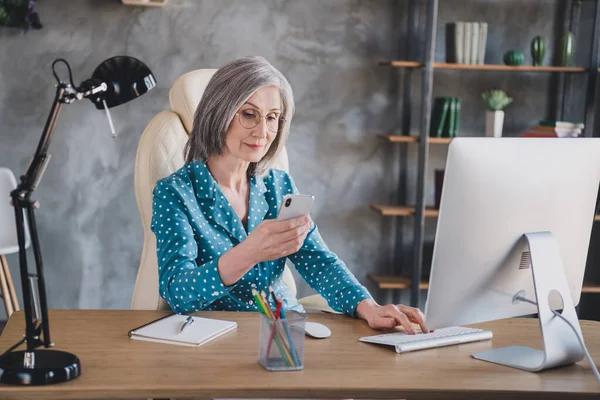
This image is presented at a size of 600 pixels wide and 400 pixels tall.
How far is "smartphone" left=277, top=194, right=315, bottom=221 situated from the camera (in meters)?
1.52

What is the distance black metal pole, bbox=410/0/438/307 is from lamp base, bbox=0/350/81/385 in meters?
2.63

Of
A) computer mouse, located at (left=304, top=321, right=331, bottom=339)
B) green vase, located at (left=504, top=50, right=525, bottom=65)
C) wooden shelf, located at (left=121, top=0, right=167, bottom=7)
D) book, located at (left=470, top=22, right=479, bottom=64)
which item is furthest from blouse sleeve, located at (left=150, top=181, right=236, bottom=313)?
green vase, located at (left=504, top=50, right=525, bottom=65)

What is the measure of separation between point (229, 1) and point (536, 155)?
2.68 m

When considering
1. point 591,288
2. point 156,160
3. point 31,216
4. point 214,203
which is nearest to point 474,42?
point 591,288

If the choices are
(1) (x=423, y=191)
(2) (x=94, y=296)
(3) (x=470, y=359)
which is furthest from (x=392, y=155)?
(3) (x=470, y=359)

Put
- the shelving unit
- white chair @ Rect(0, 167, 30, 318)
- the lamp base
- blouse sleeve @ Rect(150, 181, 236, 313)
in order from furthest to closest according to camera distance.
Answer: the shelving unit < white chair @ Rect(0, 167, 30, 318) < blouse sleeve @ Rect(150, 181, 236, 313) < the lamp base

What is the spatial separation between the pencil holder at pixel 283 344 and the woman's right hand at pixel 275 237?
224 millimetres

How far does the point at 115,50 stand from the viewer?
3795 millimetres

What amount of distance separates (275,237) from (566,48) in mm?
2793

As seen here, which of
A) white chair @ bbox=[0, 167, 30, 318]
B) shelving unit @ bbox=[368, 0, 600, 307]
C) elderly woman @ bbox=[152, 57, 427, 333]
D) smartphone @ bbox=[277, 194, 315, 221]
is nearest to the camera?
smartphone @ bbox=[277, 194, 315, 221]

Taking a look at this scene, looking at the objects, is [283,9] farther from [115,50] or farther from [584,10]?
[584,10]

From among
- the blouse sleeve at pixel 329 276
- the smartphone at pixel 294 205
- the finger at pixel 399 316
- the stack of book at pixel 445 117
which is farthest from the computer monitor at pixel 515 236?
the stack of book at pixel 445 117

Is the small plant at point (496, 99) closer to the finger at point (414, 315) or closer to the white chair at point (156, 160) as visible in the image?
the white chair at point (156, 160)

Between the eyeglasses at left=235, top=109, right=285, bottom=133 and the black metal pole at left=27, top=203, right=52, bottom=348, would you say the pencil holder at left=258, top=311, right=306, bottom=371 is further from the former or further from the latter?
the eyeglasses at left=235, top=109, right=285, bottom=133
